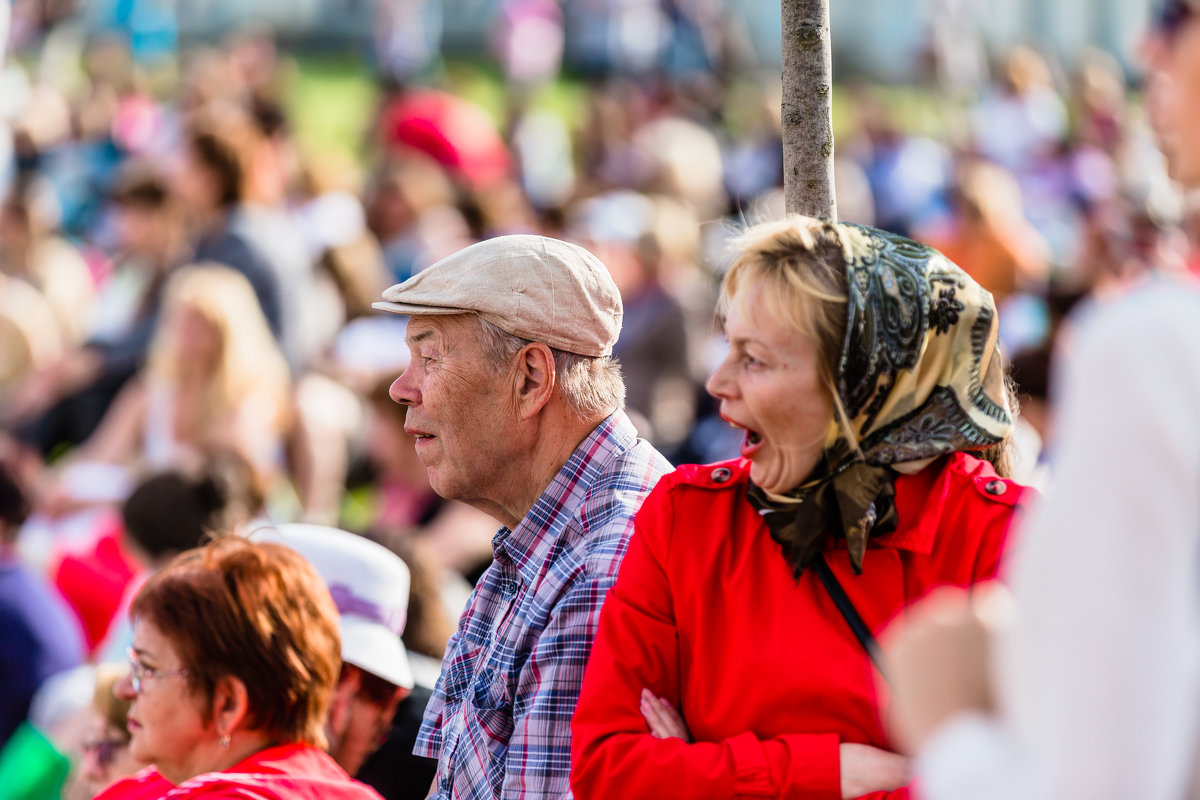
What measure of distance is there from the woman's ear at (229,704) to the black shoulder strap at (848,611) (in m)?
1.23

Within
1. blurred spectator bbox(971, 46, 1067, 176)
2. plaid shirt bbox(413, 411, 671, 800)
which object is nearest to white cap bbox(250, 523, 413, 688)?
plaid shirt bbox(413, 411, 671, 800)

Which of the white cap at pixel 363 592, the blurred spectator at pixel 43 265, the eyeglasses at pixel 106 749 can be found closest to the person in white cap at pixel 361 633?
the white cap at pixel 363 592

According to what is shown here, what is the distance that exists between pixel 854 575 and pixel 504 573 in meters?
0.88

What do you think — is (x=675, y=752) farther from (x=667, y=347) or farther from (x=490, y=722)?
(x=667, y=347)

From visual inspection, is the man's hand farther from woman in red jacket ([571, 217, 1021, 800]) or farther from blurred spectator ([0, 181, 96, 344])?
blurred spectator ([0, 181, 96, 344])

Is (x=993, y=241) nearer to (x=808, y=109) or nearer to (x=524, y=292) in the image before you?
(x=808, y=109)

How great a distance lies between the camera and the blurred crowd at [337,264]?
17.2 ft

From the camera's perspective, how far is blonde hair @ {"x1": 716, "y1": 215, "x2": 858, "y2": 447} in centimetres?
220

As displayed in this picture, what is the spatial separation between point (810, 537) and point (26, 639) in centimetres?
343

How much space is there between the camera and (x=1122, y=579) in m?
1.14

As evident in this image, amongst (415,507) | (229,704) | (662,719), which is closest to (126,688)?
(229,704)

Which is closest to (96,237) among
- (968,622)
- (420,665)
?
(420,665)

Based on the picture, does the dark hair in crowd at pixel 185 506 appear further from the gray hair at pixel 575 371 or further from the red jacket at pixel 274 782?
the gray hair at pixel 575 371

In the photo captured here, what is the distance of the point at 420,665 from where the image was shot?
151 inches
